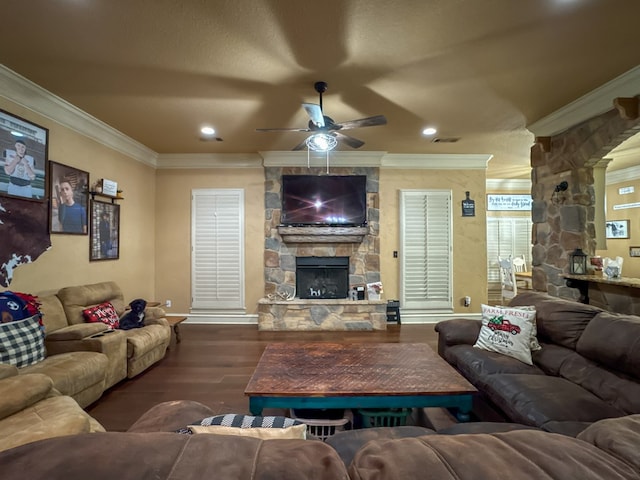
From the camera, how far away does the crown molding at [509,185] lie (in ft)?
23.1

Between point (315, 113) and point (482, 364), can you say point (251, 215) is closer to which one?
point (315, 113)

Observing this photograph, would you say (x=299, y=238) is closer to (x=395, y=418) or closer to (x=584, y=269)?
(x=395, y=418)

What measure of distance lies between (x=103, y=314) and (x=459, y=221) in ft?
17.1

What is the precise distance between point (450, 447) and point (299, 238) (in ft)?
14.0

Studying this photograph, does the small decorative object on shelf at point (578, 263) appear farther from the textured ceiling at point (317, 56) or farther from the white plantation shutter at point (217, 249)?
the white plantation shutter at point (217, 249)

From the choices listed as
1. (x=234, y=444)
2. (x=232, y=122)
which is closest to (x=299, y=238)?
(x=232, y=122)

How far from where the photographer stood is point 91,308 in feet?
10.1

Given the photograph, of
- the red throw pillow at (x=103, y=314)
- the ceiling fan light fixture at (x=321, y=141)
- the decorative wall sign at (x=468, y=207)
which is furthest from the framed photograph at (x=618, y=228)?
the red throw pillow at (x=103, y=314)

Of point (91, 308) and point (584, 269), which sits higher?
point (584, 269)

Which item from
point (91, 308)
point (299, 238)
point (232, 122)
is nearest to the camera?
point (91, 308)

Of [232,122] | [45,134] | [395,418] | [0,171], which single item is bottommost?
[395,418]

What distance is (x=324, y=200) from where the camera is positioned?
4879mm

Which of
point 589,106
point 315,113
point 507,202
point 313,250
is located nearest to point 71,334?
point 315,113

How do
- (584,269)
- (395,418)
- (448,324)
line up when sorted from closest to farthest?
(395,418), (448,324), (584,269)
